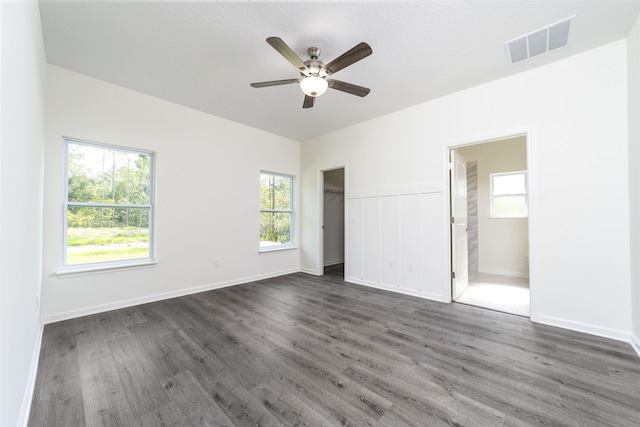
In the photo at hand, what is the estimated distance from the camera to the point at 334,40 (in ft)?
7.88

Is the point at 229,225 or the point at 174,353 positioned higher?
the point at 229,225

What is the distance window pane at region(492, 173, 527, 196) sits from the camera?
499cm

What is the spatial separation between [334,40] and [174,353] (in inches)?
124

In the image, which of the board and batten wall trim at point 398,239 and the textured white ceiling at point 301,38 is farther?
the board and batten wall trim at point 398,239

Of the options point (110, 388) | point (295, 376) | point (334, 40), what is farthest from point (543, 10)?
point (110, 388)

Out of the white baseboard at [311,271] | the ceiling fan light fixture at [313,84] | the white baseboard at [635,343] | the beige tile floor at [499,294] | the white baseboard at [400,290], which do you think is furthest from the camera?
the white baseboard at [311,271]

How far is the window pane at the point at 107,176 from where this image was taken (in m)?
3.07

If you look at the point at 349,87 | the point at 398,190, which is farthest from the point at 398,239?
the point at 349,87

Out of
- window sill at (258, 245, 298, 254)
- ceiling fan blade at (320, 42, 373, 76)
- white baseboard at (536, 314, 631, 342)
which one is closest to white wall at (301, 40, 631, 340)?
white baseboard at (536, 314, 631, 342)

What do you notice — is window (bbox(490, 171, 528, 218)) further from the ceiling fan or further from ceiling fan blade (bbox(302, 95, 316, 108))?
ceiling fan blade (bbox(302, 95, 316, 108))

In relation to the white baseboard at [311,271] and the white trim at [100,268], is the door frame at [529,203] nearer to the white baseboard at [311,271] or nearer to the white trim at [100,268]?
the white baseboard at [311,271]

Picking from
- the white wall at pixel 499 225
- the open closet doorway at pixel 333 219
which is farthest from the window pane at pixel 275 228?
the white wall at pixel 499 225

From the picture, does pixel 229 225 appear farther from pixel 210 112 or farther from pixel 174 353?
pixel 174 353

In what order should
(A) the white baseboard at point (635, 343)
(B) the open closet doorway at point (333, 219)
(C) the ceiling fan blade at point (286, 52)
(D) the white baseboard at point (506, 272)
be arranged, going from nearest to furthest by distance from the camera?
1. (C) the ceiling fan blade at point (286, 52)
2. (A) the white baseboard at point (635, 343)
3. (D) the white baseboard at point (506, 272)
4. (B) the open closet doorway at point (333, 219)
